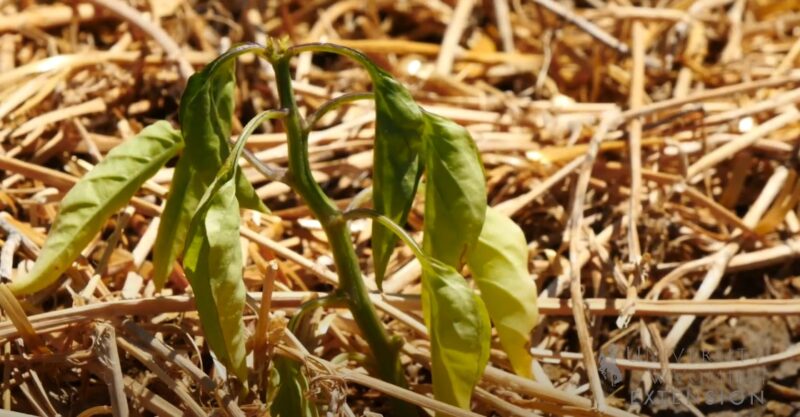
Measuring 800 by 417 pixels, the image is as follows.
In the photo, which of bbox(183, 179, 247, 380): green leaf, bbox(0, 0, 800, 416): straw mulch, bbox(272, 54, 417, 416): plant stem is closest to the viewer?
bbox(183, 179, 247, 380): green leaf

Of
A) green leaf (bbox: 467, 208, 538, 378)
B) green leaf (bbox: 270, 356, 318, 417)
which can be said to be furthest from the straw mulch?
green leaf (bbox: 467, 208, 538, 378)

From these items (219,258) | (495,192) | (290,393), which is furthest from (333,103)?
(495,192)

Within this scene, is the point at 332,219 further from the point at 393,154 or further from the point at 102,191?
the point at 102,191

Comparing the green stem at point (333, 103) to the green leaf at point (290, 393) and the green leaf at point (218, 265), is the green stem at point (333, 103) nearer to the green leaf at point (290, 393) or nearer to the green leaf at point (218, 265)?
the green leaf at point (218, 265)

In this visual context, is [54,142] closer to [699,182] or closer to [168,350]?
[168,350]

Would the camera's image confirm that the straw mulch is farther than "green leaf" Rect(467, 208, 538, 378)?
Yes

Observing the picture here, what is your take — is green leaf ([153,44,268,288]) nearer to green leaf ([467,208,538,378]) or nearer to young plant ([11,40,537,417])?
young plant ([11,40,537,417])

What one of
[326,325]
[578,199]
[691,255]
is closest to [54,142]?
[326,325]
